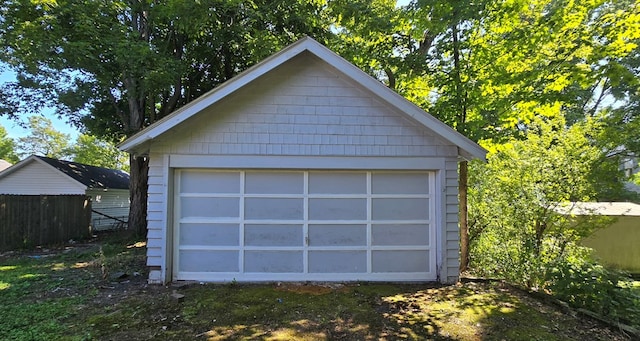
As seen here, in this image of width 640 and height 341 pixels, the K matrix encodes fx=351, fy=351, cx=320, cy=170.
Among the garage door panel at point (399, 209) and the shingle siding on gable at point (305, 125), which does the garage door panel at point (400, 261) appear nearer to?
the garage door panel at point (399, 209)

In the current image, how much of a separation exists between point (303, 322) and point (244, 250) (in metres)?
2.30

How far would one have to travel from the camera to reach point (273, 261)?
672 centimetres

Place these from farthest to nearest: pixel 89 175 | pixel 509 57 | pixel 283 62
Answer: pixel 89 175
pixel 509 57
pixel 283 62

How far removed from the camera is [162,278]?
21.1ft

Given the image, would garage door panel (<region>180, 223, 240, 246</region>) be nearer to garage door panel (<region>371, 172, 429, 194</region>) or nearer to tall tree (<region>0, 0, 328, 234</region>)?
garage door panel (<region>371, 172, 429, 194</region>)

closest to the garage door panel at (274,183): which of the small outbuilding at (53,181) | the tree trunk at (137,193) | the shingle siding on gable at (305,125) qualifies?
the shingle siding on gable at (305,125)

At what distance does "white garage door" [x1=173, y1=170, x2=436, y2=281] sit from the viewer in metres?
6.68

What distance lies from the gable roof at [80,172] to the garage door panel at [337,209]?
635 inches

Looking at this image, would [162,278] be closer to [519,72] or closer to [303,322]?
[303,322]

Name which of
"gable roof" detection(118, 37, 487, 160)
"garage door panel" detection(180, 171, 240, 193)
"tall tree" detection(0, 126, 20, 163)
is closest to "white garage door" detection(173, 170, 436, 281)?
"garage door panel" detection(180, 171, 240, 193)

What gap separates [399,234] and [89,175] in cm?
1941

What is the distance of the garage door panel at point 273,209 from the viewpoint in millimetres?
6770

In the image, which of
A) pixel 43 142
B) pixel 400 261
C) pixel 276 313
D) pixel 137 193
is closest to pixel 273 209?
pixel 276 313

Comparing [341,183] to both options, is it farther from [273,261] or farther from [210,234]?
[210,234]
